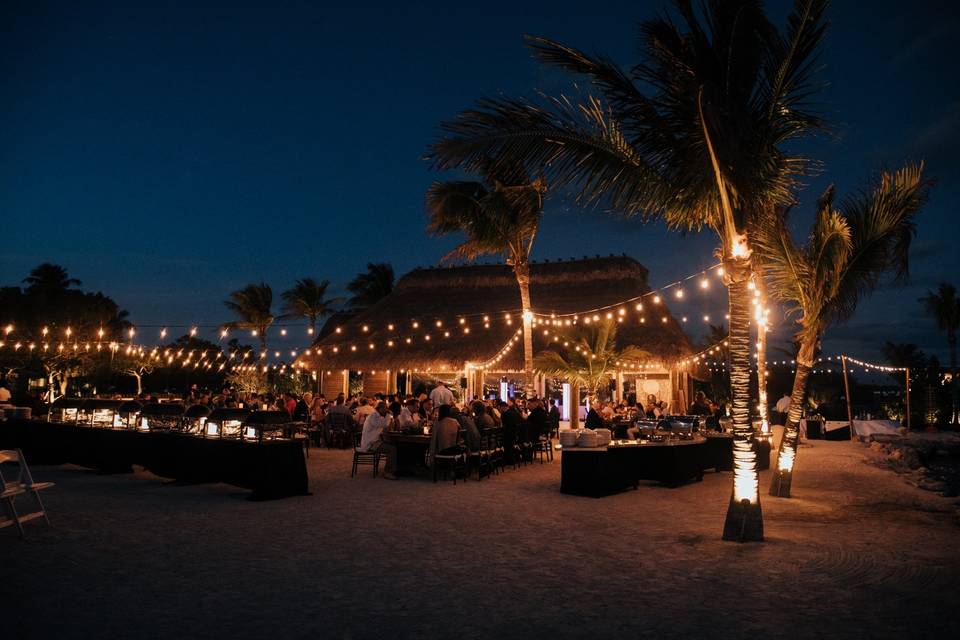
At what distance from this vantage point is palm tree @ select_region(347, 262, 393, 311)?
42375 millimetres

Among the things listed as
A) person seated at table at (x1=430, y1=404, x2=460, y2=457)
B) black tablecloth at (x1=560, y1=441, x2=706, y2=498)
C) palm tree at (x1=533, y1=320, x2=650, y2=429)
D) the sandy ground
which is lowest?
the sandy ground

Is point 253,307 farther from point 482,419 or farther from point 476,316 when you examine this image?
point 482,419

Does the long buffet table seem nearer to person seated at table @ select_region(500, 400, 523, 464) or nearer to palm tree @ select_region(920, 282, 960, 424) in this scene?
person seated at table @ select_region(500, 400, 523, 464)

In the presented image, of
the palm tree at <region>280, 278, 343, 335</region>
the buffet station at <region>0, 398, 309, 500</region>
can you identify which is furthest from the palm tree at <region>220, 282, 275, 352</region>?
the buffet station at <region>0, 398, 309, 500</region>

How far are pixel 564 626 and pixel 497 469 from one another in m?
8.63

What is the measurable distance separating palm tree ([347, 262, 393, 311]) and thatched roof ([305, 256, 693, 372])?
36.3ft

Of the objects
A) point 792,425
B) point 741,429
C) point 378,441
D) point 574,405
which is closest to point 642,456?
point 792,425

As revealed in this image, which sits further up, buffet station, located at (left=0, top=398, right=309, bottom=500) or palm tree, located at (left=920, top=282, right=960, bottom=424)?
palm tree, located at (left=920, top=282, right=960, bottom=424)

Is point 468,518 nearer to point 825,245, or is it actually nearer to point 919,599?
point 919,599

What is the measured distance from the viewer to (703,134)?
6566mm

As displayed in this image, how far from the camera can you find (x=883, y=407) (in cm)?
2658

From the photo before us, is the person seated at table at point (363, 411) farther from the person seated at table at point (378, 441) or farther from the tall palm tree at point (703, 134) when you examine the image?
the tall palm tree at point (703, 134)

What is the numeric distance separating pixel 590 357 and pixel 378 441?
937 cm

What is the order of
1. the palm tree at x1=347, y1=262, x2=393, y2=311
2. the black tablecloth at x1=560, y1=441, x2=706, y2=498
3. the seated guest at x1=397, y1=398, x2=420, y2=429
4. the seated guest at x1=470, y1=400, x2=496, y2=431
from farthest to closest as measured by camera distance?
1. the palm tree at x1=347, y1=262, x2=393, y2=311
2. the seated guest at x1=470, y1=400, x2=496, y2=431
3. the seated guest at x1=397, y1=398, x2=420, y2=429
4. the black tablecloth at x1=560, y1=441, x2=706, y2=498
